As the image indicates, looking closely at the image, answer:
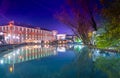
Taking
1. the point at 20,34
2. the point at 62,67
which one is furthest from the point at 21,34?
the point at 62,67

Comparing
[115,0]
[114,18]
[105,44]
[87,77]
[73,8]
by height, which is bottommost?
[87,77]

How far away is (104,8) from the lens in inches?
867

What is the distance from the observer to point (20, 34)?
106875 millimetres

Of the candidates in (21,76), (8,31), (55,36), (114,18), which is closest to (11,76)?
(21,76)

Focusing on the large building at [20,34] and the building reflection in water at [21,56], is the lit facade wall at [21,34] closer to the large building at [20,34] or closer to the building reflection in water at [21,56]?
the large building at [20,34]

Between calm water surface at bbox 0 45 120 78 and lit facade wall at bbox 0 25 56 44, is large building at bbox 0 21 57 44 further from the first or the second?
calm water surface at bbox 0 45 120 78

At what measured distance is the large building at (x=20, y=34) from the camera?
318ft

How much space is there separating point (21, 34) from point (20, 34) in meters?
1.45

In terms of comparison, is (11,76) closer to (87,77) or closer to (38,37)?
(87,77)

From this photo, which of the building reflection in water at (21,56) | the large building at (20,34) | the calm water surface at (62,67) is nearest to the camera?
the calm water surface at (62,67)

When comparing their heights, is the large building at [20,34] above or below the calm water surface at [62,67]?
above

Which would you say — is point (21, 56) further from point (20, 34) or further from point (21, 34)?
point (21, 34)

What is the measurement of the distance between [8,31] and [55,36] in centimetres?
5615

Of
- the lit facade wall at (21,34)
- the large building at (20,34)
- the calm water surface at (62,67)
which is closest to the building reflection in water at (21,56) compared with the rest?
the calm water surface at (62,67)
